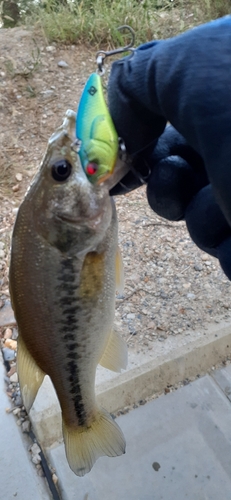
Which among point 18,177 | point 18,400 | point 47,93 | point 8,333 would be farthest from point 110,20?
point 18,400

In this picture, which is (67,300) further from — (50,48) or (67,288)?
(50,48)

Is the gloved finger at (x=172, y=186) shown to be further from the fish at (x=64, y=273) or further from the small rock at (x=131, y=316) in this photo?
the small rock at (x=131, y=316)

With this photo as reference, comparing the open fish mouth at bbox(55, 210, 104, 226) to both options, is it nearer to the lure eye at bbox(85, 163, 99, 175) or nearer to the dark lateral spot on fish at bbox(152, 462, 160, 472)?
the lure eye at bbox(85, 163, 99, 175)

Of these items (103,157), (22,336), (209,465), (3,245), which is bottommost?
(209,465)

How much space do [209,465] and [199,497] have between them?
14 centimetres

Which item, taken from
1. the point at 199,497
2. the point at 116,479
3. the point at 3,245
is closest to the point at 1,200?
the point at 3,245

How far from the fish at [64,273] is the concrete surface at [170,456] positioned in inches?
25.8

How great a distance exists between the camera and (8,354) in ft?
7.59

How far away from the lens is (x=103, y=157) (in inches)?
46.6

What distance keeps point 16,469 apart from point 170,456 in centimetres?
66

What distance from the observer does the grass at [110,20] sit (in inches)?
171

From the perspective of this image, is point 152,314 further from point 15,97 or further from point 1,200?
point 15,97

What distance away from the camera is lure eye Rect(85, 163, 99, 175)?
1191mm

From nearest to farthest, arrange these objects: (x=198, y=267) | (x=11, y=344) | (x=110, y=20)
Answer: (x=11, y=344)
(x=198, y=267)
(x=110, y=20)
